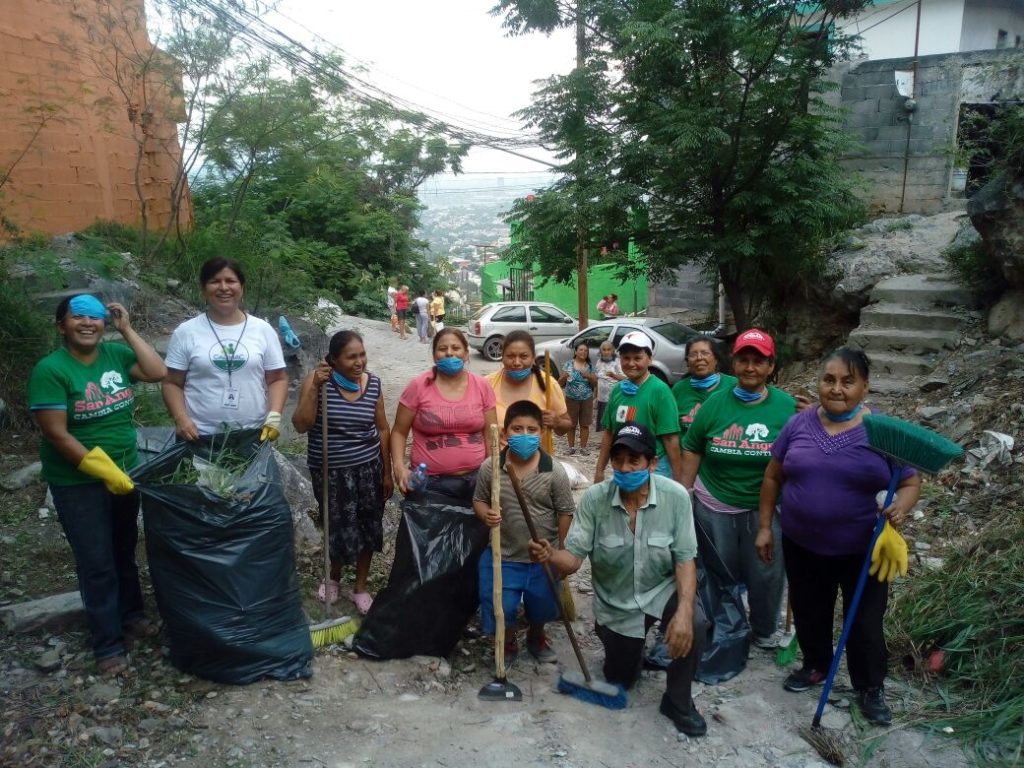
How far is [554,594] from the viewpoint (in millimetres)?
3361

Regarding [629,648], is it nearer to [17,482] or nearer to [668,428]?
[668,428]

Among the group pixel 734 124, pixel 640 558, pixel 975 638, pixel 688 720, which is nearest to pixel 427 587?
pixel 640 558

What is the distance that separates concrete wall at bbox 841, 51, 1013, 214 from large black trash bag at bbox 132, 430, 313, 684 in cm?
1223

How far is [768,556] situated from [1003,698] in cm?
97

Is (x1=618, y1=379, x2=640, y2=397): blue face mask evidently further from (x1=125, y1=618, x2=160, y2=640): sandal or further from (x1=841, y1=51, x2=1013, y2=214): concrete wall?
(x1=841, y1=51, x2=1013, y2=214): concrete wall

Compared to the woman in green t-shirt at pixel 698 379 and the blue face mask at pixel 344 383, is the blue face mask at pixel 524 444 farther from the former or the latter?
the woman in green t-shirt at pixel 698 379

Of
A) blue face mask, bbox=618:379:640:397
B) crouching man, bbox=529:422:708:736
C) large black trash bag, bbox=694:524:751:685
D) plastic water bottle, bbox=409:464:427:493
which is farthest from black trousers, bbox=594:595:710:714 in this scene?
blue face mask, bbox=618:379:640:397

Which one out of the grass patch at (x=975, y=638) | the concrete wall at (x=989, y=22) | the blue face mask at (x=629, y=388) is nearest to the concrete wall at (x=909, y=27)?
the concrete wall at (x=989, y=22)

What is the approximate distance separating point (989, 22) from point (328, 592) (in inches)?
831

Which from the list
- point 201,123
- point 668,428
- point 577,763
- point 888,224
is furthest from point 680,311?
point 577,763

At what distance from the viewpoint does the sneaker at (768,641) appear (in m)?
3.67

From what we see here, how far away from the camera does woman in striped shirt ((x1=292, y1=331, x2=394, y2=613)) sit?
12.0 ft

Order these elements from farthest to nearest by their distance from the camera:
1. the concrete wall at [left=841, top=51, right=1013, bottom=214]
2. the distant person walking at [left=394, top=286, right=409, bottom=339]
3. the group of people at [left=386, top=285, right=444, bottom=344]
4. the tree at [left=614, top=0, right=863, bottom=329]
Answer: the distant person walking at [left=394, top=286, right=409, bottom=339] < the group of people at [left=386, top=285, right=444, bottom=344] < the concrete wall at [left=841, top=51, right=1013, bottom=214] < the tree at [left=614, top=0, right=863, bottom=329]

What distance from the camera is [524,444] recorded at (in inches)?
131
